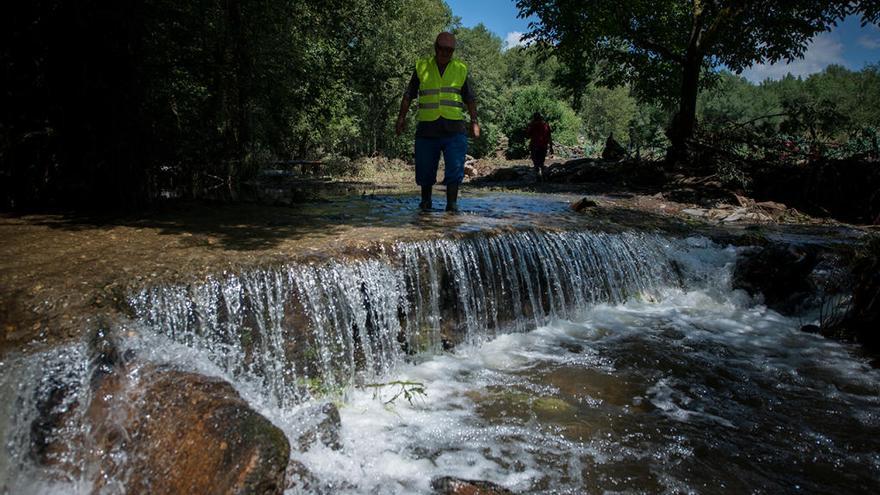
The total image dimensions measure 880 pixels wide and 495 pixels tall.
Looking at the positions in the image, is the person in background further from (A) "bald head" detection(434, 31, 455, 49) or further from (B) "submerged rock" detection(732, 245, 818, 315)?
(A) "bald head" detection(434, 31, 455, 49)

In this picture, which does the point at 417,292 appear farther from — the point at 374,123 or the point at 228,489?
the point at 374,123

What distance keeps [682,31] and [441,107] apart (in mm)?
9751

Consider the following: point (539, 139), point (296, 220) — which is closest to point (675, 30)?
point (539, 139)

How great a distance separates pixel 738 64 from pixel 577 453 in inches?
541

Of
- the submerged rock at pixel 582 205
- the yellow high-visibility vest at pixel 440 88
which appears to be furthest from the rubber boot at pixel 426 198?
the submerged rock at pixel 582 205

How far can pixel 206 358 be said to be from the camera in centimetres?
320

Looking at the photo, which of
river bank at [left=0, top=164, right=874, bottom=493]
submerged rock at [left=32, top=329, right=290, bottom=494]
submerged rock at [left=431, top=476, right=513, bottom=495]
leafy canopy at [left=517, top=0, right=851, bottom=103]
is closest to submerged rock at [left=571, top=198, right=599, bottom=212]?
river bank at [left=0, top=164, right=874, bottom=493]

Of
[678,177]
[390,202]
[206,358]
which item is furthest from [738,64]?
[206,358]

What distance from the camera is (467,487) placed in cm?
245

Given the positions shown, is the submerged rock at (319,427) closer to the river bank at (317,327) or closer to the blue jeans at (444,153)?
the river bank at (317,327)

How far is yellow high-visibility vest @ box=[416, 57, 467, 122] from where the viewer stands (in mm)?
5809

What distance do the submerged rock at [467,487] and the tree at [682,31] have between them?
10809mm

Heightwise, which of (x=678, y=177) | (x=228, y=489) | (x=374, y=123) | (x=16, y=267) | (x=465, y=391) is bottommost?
(x=465, y=391)

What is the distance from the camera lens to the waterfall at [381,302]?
137 inches
